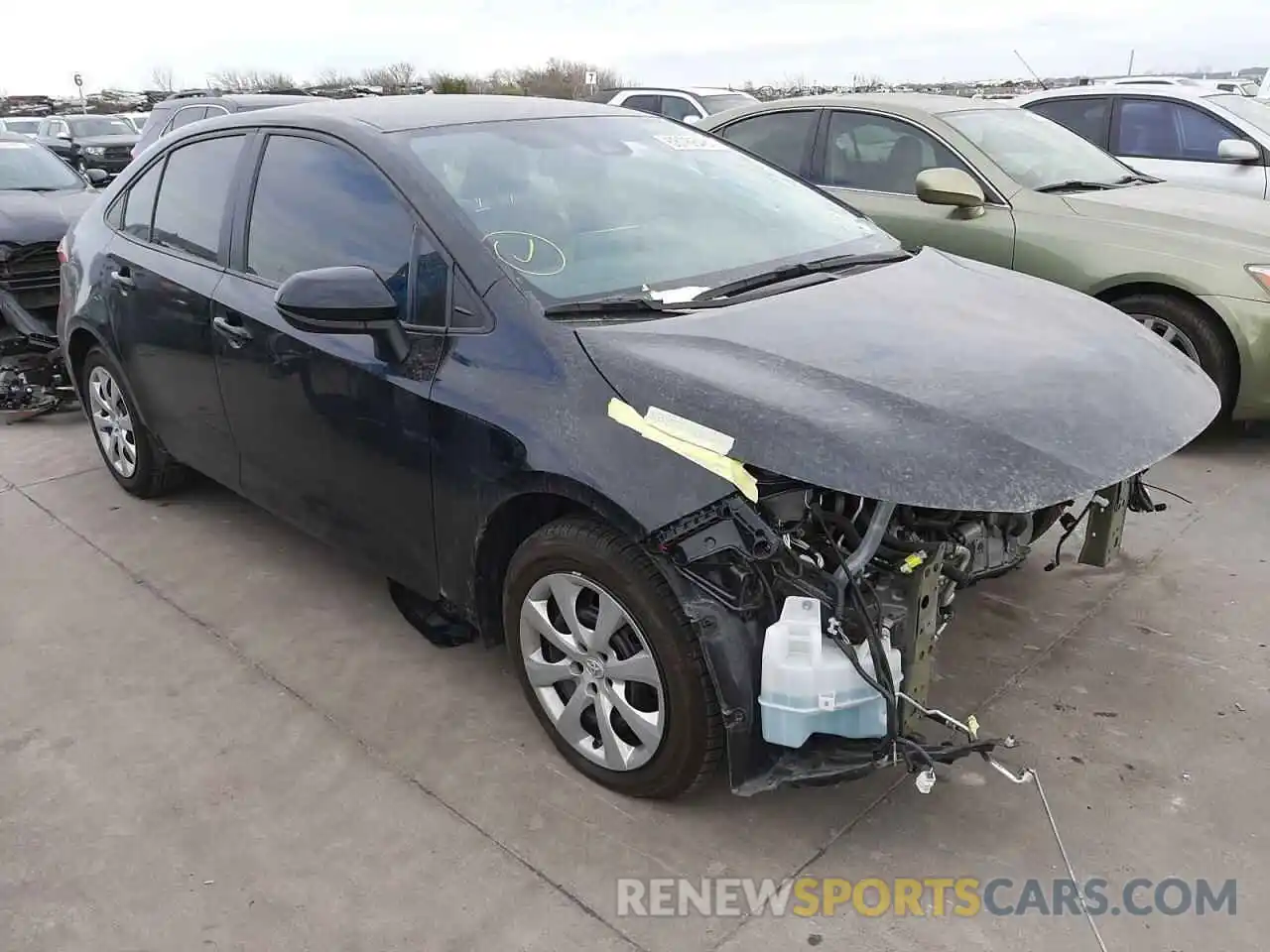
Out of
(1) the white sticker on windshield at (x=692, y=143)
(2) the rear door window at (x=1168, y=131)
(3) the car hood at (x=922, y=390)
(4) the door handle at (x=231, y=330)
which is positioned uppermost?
(1) the white sticker on windshield at (x=692, y=143)

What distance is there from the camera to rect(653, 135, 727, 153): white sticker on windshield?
362 cm

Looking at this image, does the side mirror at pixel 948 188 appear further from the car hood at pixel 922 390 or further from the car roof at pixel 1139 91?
the car roof at pixel 1139 91

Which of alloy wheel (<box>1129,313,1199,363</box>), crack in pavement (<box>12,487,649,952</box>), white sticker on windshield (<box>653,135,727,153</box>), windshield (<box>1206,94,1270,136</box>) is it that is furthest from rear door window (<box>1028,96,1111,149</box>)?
crack in pavement (<box>12,487,649,952</box>)

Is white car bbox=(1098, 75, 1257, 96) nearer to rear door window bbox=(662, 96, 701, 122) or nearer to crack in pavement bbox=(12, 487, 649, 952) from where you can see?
rear door window bbox=(662, 96, 701, 122)

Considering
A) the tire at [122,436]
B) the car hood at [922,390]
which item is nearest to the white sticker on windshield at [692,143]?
the car hood at [922,390]

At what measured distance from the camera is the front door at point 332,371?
9.53 ft

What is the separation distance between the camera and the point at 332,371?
3.12 meters

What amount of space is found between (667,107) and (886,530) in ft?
39.0

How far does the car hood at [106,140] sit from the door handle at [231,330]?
67.2ft

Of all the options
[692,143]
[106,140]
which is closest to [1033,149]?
[692,143]

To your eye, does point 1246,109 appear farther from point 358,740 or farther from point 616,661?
point 358,740

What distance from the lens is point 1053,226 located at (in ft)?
16.9

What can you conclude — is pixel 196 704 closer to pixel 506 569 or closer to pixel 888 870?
pixel 506 569

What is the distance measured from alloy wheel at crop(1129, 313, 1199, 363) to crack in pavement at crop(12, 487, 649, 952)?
12.7 feet
